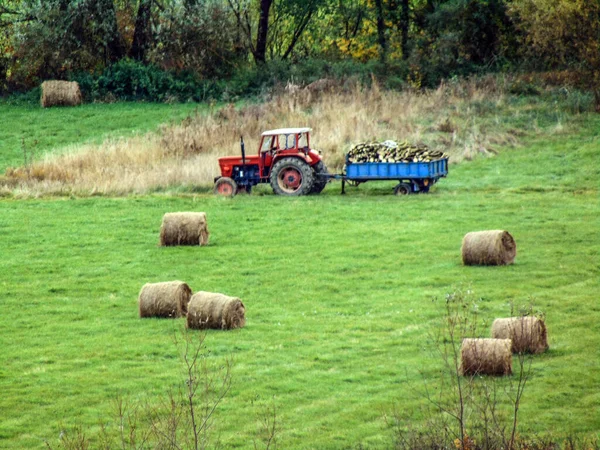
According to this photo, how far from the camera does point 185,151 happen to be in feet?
137

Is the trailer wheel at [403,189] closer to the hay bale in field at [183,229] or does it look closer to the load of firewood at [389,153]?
the load of firewood at [389,153]

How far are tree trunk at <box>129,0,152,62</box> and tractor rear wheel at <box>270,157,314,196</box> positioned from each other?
1036 inches

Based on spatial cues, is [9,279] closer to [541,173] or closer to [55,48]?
[541,173]

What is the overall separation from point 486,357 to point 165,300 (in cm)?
690

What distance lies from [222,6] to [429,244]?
35.1 meters

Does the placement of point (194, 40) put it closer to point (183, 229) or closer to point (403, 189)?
point (403, 189)

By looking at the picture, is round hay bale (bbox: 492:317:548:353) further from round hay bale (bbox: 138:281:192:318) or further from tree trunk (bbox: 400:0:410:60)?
tree trunk (bbox: 400:0:410:60)

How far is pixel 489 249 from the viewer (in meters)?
24.9

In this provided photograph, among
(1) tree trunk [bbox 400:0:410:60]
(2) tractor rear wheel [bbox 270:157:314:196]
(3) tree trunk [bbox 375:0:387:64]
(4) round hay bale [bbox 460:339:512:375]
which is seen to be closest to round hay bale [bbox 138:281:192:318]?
(4) round hay bale [bbox 460:339:512:375]

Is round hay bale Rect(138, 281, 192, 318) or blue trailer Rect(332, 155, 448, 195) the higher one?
blue trailer Rect(332, 155, 448, 195)

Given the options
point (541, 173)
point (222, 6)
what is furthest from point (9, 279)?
point (222, 6)

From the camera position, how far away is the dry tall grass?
38969mm

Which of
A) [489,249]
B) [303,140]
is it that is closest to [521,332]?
[489,249]

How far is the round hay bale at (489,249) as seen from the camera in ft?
81.7
